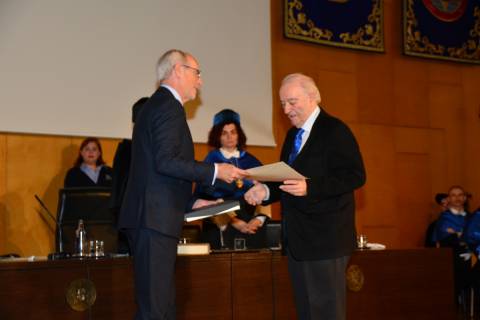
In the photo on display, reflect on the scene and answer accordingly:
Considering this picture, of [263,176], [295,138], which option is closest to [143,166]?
[263,176]

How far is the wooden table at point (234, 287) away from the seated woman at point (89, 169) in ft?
6.42

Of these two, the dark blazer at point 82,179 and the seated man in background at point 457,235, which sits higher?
the dark blazer at point 82,179

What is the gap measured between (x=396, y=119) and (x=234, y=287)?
437 centimetres

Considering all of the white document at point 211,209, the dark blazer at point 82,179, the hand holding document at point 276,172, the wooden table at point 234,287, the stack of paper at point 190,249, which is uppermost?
the dark blazer at point 82,179

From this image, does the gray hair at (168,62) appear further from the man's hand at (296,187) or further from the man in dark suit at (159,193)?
the man's hand at (296,187)

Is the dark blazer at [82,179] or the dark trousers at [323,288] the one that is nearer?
the dark trousers at [323,288]

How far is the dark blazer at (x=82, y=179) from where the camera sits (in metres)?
5.48

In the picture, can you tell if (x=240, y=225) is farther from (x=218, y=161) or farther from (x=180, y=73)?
(x=180, y=73)

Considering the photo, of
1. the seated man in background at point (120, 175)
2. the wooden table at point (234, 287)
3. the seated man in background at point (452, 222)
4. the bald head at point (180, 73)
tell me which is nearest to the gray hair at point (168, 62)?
the bald head at point (180, 73)

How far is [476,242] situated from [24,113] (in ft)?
13.2

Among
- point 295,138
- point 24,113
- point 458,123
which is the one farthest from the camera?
point 458,123

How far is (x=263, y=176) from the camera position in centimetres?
302

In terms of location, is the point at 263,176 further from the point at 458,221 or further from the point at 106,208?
the point at 458,221

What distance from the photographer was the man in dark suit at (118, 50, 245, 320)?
114 inches
